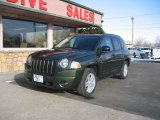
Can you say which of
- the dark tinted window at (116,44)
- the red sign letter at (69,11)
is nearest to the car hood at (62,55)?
the dark tinted window at (116,44)

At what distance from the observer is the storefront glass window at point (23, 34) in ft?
38.5

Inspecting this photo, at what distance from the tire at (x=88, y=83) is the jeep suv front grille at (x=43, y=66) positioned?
34.4 inches

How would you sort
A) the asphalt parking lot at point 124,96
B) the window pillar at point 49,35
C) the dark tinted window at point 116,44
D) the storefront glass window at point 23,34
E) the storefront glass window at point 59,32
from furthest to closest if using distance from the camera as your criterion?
the storefront glass window at point 59,32 → the window pillar at point 49,35 → the storefront glass window at point 23,34 → the dark tinted window at point 116,44 → the asphalt parking lot at point 124,96

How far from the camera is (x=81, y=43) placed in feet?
25.7

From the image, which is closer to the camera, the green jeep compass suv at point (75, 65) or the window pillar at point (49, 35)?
the green jeep compass suv at point (75, 65)

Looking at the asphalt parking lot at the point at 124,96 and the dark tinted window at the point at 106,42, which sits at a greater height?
the dark tinted window at the point at 106,42

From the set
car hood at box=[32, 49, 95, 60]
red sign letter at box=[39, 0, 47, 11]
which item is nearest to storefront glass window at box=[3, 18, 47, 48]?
red sign letter at box=[39, 0, 47, 11]

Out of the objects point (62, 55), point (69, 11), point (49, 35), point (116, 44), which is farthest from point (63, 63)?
point (49, 35)

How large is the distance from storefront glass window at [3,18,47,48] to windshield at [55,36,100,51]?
4374mm

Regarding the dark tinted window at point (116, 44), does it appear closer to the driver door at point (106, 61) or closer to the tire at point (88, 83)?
the driver door at point (106, 61)

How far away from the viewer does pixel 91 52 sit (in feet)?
23.2

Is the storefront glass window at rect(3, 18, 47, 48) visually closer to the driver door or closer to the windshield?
the windshield

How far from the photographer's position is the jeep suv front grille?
6371 millimetres

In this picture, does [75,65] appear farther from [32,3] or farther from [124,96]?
[32,3]
